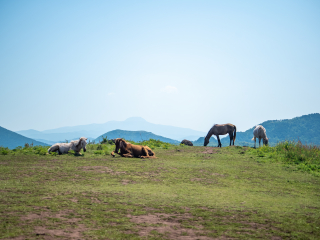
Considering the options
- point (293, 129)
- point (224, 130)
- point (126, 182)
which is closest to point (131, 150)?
point (126, 182)

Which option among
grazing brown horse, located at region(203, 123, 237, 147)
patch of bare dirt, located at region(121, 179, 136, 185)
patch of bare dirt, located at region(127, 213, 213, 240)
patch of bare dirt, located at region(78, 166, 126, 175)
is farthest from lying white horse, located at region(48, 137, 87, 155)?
grazing brown horse, located at region(203, 123, 237, 147)

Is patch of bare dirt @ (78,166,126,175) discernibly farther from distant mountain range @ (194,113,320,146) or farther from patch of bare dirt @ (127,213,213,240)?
distant mountain range @ (194,113,320,146)

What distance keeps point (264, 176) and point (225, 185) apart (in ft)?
12.2

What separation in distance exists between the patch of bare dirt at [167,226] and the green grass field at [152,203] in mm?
22

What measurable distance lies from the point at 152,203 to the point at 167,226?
1.97 m

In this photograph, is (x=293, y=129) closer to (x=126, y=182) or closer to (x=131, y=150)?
(x=131, y=150)

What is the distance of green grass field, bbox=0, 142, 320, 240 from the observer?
579 cm

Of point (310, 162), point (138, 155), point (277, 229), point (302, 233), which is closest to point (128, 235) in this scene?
point (277, 229)

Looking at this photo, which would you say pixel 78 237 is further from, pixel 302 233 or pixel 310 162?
pixel 310 162

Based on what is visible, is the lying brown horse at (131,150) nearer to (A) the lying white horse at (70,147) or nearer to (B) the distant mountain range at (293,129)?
(A) the lying white horse at (70,147)

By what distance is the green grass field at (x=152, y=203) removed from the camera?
5785 mm

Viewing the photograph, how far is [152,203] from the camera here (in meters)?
8.10

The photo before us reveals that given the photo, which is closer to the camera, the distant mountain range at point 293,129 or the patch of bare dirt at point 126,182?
the patch of bare dirt at point 126,182

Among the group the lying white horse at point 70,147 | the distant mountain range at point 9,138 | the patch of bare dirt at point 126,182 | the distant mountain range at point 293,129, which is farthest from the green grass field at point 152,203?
the distant mountain range at point 9,138
